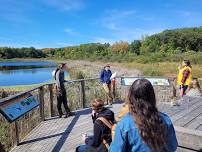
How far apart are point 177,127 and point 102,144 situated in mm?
965

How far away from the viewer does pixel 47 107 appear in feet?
33.1

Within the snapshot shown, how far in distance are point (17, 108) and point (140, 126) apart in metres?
5.02

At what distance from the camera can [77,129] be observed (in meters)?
8.14

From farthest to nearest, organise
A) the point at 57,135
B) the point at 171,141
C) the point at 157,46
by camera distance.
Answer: the point at 157,46, the point at 57,135, the point at 171,141

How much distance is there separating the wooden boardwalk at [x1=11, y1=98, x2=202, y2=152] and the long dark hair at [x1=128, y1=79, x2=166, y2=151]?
1.50 meters

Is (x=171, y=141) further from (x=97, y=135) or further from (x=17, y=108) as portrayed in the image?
(x=17, y=108)

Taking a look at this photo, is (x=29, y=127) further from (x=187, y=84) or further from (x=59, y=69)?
(x=187, y=84)

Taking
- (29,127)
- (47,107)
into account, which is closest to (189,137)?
(29,127)

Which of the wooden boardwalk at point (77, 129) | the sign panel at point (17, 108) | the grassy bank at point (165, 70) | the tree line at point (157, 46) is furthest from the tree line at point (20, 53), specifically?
the sign panel at point (17, 108)

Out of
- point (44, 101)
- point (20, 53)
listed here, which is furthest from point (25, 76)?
point (20, 53)

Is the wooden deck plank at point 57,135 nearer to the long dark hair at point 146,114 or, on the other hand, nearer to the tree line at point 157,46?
the long dark hair at point 146,114

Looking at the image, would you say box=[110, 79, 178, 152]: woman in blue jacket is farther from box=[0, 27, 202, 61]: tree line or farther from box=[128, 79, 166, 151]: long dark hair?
box=[0, 27, 202, 61]: tree line

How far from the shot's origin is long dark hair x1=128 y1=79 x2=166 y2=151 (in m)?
2.32

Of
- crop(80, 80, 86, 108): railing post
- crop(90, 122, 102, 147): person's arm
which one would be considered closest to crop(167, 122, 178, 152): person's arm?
crop(90, 122, 102, 147): person's arm
